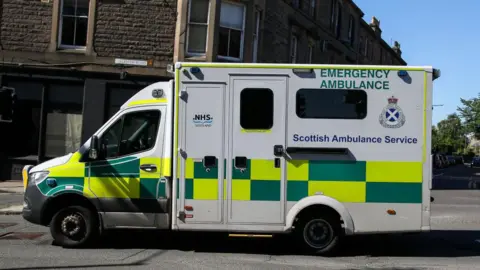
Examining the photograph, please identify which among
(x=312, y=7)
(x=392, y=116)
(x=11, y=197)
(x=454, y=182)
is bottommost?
(x=11, y=197)

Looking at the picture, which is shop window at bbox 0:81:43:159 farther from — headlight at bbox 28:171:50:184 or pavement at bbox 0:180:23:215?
headlight at bbox 28:171:50:184

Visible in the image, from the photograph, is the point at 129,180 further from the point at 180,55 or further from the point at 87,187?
the point at 180,55

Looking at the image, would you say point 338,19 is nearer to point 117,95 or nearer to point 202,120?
point 117,95

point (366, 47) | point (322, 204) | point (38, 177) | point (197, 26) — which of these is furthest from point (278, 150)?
point (366, 47)

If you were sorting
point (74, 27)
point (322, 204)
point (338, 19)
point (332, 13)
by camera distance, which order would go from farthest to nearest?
1. point (338, 19)
2. point (332, 13)
3. point (74, 27)
4. point (322, 204)

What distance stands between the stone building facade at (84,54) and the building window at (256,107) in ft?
30.3

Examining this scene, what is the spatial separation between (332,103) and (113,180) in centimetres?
358

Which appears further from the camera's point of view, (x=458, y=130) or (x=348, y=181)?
(x=458, y=130)

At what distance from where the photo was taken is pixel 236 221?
757 centimetres

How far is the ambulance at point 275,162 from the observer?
750 centimetres

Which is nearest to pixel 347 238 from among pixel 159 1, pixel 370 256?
pixel 370 256

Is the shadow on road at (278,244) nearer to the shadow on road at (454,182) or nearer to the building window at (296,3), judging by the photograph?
the shadow on road at (454,182)

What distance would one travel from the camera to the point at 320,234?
7.65m

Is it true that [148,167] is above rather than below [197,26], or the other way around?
below
